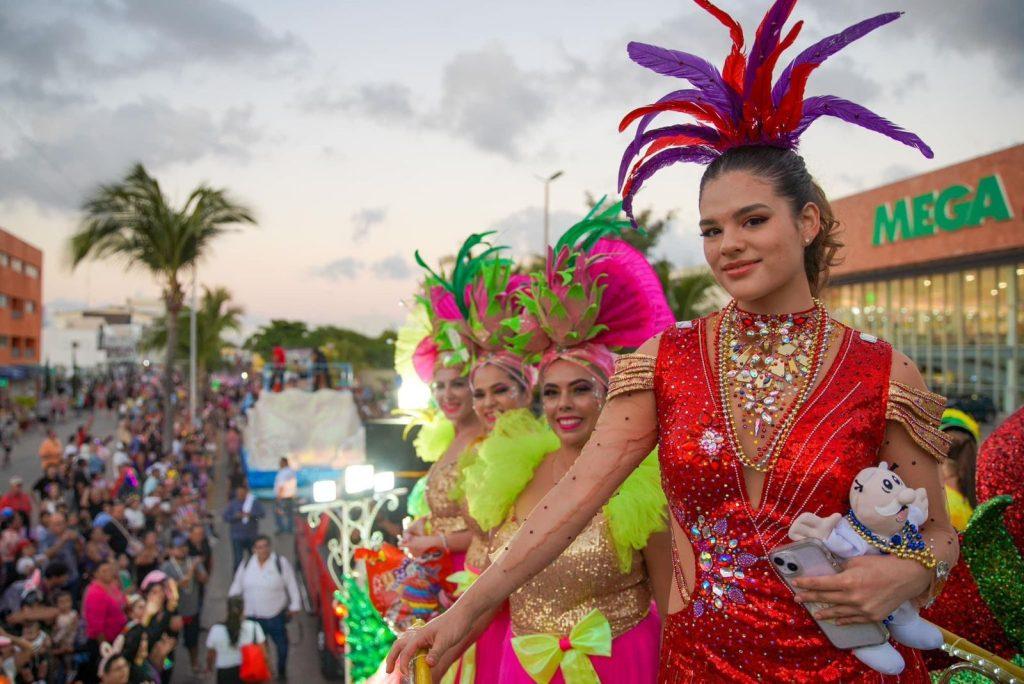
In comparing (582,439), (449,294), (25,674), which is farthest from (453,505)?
(25,674)

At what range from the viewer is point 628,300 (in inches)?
130

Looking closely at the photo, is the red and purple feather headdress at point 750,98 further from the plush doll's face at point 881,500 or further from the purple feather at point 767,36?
the plush doll's face at point 881,500

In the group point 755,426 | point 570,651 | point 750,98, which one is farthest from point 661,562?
point 750,98

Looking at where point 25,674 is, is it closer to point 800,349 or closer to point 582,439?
point 582,439

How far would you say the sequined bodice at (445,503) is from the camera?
14.0ft

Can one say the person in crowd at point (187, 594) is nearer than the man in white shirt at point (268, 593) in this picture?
No

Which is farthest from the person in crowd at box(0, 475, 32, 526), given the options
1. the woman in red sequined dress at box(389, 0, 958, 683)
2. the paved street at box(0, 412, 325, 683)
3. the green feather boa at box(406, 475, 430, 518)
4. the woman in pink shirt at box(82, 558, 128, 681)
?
the woman in red sequined dress at box(389, 0, 958, 683)

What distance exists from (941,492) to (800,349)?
1.27 ft

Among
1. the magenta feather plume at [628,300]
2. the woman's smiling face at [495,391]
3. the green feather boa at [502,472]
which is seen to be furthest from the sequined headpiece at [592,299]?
the woman's smiling face at [495,391]

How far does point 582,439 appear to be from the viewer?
2.99 m

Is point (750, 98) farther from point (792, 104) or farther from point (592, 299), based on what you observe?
point (592, 299)

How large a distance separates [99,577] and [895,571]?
725 centimetres

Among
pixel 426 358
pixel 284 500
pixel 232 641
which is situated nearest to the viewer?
pixel 426 358

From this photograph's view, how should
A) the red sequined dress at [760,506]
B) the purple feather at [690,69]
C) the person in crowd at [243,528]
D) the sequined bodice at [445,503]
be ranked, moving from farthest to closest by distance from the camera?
the person in crowd at [243,528] → the sequined bodice at [445,503] → the purple feather at [690,69] → the red sequined dress at [760,506]
